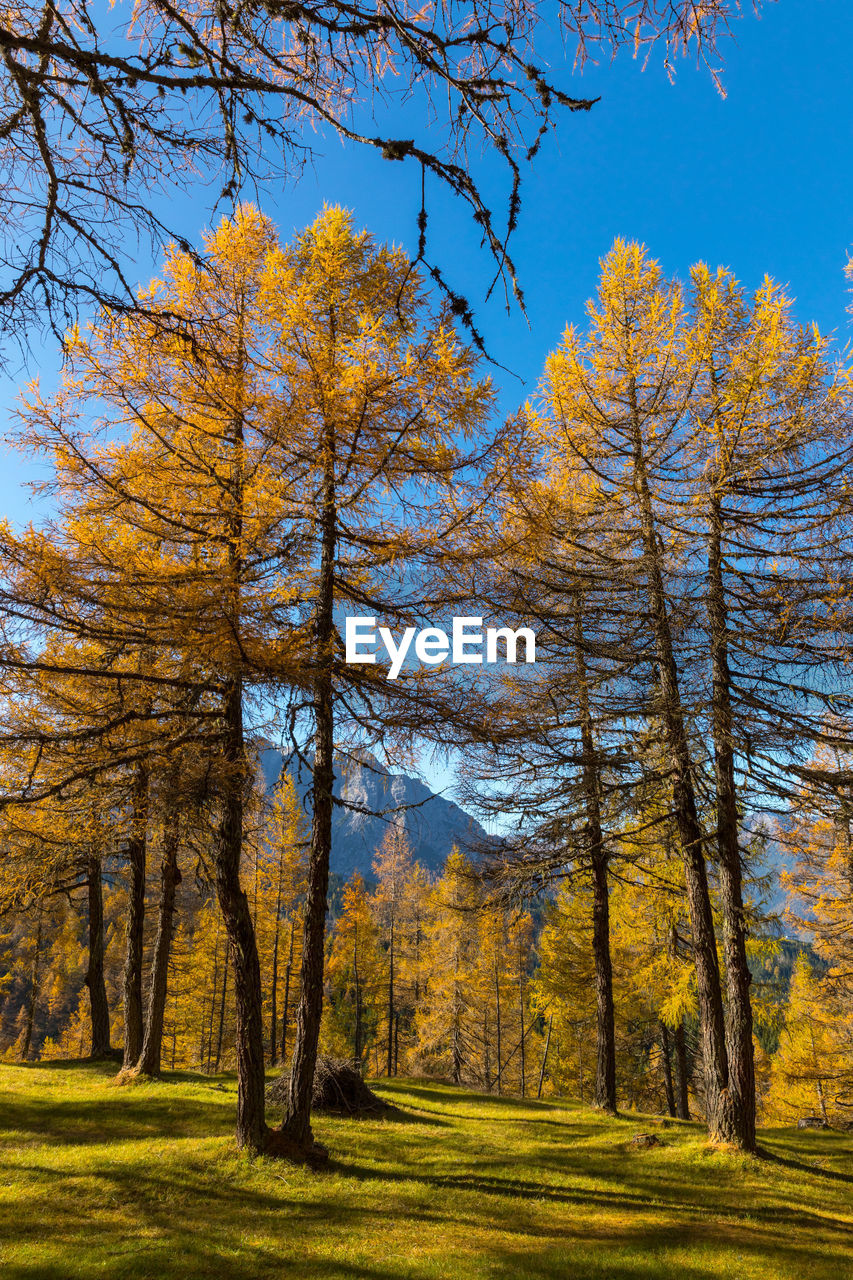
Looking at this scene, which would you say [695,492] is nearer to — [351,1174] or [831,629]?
[831,629]

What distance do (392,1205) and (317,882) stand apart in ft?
10.5

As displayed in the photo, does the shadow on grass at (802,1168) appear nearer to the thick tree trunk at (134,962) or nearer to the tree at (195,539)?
the tree at (195,539)

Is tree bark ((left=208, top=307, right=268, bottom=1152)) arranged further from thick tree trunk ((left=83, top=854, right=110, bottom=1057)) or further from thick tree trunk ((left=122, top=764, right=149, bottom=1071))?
thick tree trunk ((left=83, top=854, right=110, bottom=1057))

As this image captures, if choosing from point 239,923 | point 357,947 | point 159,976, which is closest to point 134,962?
point 159,976

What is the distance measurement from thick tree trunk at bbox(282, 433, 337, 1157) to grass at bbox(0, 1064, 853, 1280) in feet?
1.99

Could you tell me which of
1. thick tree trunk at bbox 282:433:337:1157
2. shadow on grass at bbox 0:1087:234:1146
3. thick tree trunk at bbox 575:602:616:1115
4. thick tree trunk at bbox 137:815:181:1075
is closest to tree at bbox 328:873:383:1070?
thick tree trunk at bbox 137:815:181:1075

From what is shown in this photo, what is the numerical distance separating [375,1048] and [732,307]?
130 ft

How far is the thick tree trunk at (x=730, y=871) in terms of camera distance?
8.40 metres

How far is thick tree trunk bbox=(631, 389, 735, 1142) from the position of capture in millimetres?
8609

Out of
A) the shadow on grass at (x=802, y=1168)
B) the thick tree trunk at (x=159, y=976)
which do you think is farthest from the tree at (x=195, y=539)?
the shadow on grass at (x=802, y=1168)

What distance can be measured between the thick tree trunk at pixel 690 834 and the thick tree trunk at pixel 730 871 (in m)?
0.16

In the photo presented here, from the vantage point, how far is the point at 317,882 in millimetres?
7648

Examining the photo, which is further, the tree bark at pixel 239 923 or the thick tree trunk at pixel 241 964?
the thick tree trunk at pixel 241 964

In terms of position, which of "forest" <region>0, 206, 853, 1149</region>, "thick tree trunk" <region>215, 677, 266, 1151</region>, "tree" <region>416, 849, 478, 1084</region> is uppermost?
"forest" <region>0, 206, 853, 1149</region>
